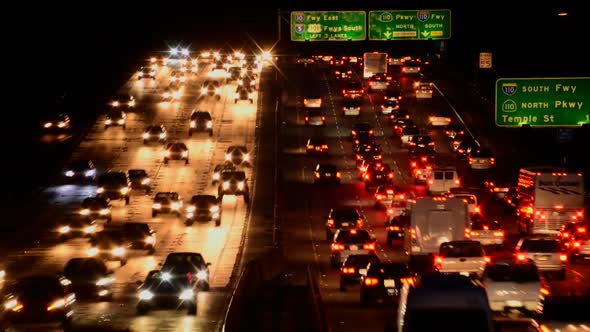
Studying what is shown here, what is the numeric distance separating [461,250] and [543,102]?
12.4 metres

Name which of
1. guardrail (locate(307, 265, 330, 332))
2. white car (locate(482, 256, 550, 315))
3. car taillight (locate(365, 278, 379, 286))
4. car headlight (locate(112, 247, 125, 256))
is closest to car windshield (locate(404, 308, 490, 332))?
guardrail (locate(307, 265, 330, 332))

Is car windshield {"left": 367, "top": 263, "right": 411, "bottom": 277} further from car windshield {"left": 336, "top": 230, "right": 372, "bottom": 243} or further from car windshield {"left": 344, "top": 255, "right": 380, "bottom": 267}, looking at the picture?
car windshield {"left": 336, "top": 230, "right": 372, "bottom": 243}

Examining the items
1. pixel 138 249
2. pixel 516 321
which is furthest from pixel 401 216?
pixel 516 321

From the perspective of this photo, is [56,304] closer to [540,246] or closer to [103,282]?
[103,282]

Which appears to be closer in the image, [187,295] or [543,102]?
[187,295]

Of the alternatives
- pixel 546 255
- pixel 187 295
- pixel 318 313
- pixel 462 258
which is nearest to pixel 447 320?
pixel 318 313

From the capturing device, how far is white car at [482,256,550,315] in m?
24.0

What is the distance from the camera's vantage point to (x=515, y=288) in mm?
24312

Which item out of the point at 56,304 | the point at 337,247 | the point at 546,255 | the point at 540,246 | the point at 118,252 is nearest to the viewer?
the point at 56,304

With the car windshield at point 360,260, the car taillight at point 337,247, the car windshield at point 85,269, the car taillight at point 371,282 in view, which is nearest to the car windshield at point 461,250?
the car windshield at point 360,260

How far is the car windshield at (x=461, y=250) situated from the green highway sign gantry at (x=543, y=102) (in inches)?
470

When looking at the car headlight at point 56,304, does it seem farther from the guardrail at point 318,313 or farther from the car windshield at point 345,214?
the car windshield at point 345,214

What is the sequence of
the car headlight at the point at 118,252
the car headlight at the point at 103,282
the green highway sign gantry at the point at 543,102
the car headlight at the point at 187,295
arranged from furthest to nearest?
the green highway sign gantry at the point at 543,102 < the car headlight at the point at 118,252 < the car headlight at the point at 103,282 < the car headlight at the point at 187,295

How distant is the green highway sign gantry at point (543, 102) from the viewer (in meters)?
42.0
